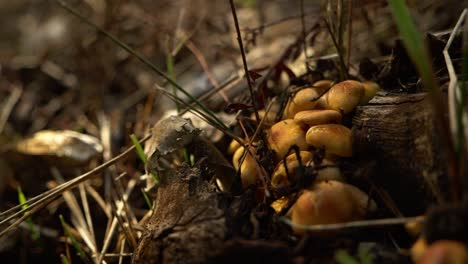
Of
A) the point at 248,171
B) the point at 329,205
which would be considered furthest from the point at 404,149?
the point at 248,171

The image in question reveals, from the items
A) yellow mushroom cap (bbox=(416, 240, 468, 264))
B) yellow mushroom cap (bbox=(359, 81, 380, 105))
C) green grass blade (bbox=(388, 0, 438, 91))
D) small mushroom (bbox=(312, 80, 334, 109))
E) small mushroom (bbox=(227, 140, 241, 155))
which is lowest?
yellow mushroom cap (bbox=(416, 240, 468, 264))

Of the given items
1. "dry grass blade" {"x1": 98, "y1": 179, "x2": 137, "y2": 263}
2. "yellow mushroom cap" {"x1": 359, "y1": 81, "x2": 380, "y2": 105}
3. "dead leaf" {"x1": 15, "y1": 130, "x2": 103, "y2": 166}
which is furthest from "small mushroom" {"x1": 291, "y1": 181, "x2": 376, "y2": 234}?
"dead leaf" {"x1": 15, "y1": 130, "x2": 103, "y2": 166}

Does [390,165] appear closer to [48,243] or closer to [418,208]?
[418,208]

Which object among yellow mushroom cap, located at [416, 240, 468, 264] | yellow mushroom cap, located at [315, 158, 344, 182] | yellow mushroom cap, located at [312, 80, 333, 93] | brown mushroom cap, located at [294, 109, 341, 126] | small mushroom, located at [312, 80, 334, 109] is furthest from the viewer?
yellow mushroom cap, located at [312, 80, 333, 93]

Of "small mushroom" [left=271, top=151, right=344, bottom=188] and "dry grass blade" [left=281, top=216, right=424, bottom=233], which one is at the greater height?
"small mushroom" [left=271, top=151, right=344, bottom=188]

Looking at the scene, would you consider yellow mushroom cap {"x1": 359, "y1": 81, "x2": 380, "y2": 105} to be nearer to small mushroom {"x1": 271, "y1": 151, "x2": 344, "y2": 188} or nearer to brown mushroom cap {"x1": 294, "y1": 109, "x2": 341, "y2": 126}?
brown mushroom cap {"x1": 294, "y1": 109, "x2": 341, "y2": 126}

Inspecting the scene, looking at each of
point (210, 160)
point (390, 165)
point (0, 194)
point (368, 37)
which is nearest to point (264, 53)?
point (368, 37)
